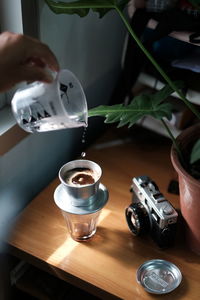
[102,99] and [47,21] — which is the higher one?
[47,21]

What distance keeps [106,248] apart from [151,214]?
0.41 feet

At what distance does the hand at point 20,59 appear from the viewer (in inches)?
26.9

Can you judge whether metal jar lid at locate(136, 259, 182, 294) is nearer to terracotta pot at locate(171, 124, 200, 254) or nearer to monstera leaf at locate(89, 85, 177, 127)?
terracotta pot at locate(171, 124, 200, 254)

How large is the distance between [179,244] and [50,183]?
14.3 inches

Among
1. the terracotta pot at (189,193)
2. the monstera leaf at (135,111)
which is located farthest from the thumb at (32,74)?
the terracotta pot at (189,193)

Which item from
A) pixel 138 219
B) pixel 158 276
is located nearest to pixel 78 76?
pixel 138 219

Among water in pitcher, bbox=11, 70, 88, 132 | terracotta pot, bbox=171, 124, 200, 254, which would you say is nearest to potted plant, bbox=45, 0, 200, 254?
terracotta pot, bbox=171, 124, 200, 254

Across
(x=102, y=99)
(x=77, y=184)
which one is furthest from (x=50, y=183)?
(x=102, y=99)

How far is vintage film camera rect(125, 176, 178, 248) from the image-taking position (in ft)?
2.96

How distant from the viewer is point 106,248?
952 millimetres

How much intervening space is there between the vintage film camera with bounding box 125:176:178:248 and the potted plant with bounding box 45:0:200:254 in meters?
0.04

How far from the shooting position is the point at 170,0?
3.48 ft

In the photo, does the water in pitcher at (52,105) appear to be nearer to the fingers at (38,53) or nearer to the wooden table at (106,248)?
the fingers at (38,53)

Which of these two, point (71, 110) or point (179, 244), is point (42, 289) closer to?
point (179, 244)
